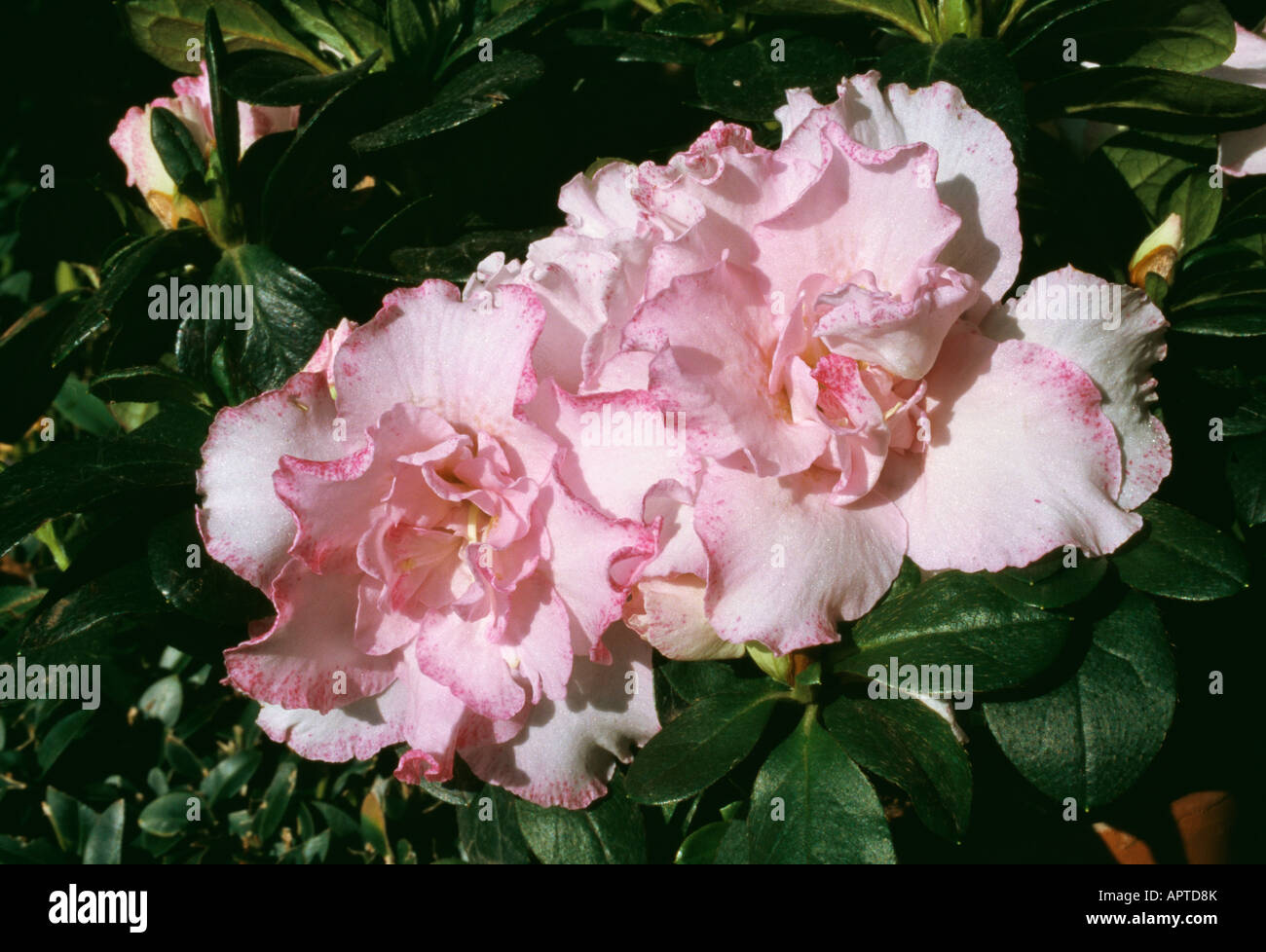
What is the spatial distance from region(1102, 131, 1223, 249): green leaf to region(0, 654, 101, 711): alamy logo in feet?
4.30

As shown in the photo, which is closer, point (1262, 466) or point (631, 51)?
point (1262, 466)

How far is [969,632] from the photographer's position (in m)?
0.88

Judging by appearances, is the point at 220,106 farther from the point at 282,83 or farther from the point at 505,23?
the point at 505,23

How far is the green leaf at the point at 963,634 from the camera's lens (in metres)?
0.84

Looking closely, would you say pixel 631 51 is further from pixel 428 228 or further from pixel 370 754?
pixel 370 754

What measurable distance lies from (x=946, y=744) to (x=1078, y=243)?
0.52 meters

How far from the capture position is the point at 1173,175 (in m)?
1.10

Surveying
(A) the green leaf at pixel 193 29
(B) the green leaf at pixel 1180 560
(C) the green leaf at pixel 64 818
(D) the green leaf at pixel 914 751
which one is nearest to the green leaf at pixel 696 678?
(D) the green leaf at pixel 914 751

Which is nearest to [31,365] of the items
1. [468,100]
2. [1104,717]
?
[468,100]

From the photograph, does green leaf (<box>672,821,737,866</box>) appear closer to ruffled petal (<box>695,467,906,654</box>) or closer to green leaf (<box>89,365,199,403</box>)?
ruffled petal (<box>695,467,906,654</box>)

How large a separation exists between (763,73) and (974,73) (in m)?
0.21

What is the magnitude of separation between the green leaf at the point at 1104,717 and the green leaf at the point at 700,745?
0.22m

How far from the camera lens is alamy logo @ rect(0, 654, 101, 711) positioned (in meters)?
1.20

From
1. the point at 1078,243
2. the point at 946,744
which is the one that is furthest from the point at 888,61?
the point at 946,744
